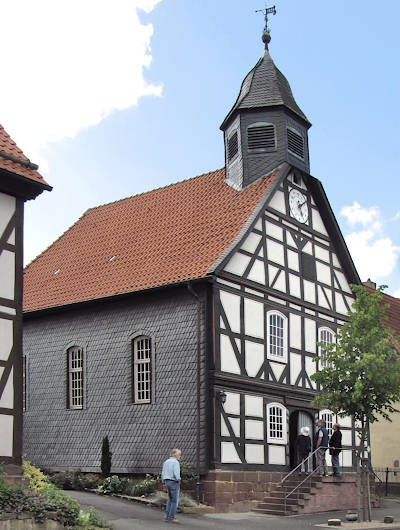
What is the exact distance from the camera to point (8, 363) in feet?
51.7

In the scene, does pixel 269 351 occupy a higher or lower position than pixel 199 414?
higher

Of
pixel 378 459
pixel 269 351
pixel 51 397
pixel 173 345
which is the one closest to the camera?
pixel 173 345

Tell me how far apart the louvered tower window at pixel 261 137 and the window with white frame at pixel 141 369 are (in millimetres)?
7879

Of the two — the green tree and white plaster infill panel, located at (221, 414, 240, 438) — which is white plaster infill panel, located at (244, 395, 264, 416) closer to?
white plaster infill panel, located at (221, 414, 240, 438)

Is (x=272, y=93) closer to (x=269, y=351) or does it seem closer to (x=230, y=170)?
(x=230, y=170)

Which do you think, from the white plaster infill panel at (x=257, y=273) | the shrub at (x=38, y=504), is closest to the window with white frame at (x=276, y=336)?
the white plaster infill panel at (x=257, y=273)

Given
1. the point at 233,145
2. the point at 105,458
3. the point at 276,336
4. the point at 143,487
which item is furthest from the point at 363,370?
the point at 233,145

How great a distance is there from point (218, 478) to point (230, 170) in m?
11.1

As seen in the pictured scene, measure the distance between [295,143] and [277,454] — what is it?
1072 cm

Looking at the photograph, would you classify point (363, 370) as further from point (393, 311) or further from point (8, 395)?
point (393, 311)

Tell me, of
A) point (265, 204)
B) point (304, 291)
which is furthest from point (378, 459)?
point (265, 204)

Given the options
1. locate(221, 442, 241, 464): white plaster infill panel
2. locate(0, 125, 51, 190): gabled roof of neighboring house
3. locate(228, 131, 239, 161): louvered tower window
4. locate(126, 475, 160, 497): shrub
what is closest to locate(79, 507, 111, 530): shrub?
locate(126, 475, 160, 497): shrub

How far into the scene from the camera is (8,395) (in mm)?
15641

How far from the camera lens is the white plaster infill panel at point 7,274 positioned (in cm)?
1605
